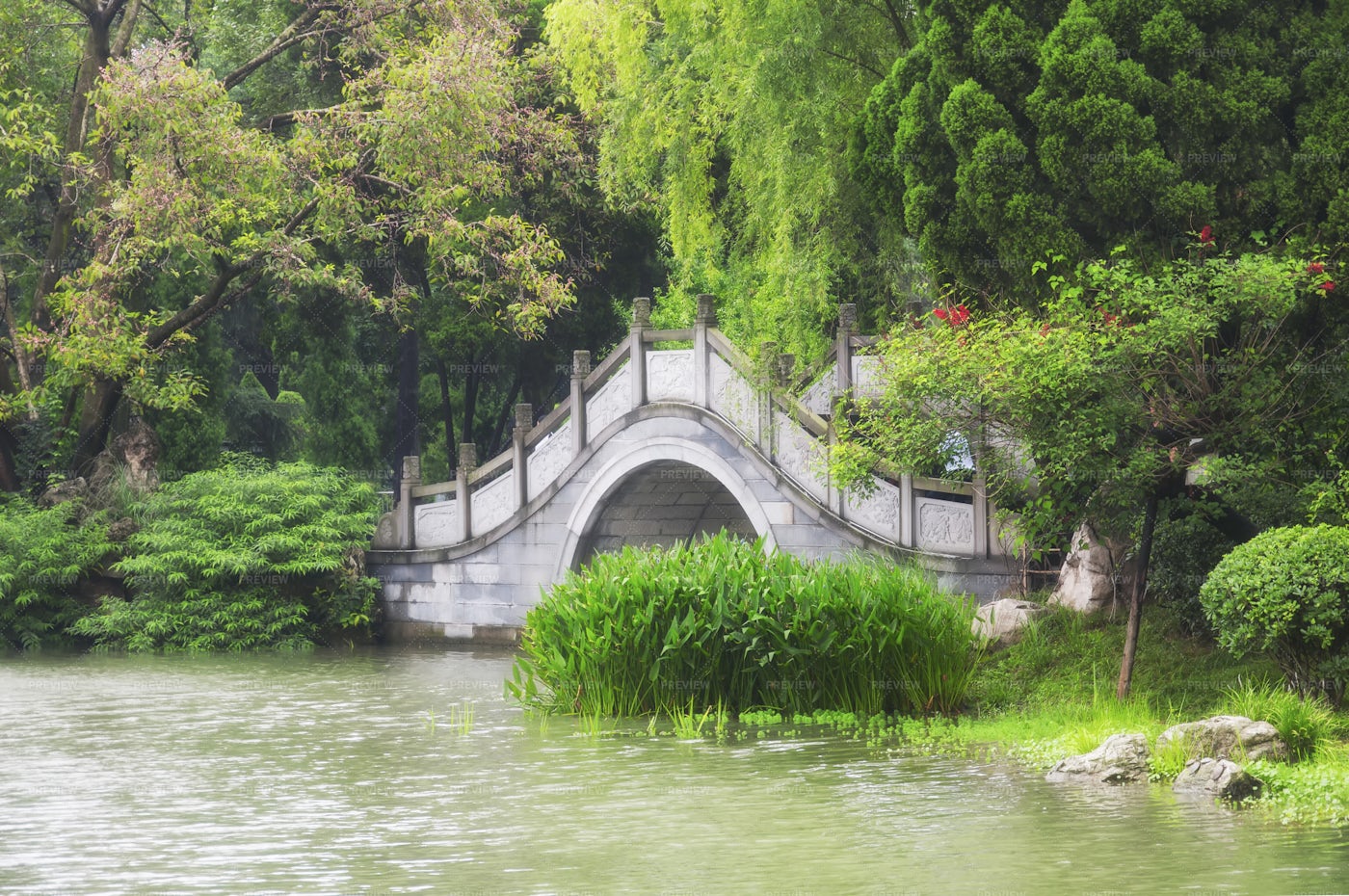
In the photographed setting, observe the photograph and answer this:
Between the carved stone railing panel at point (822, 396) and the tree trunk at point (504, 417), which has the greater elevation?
the tree trunk at point (504, 417)

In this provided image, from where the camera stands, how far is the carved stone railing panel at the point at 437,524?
71.2 ft

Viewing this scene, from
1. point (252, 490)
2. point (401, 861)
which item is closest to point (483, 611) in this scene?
point (252, 490)

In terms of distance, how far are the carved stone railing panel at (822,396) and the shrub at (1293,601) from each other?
7068 millimetres

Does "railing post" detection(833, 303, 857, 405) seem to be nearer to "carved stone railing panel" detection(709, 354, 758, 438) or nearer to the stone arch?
"carved stone railing panel" detection(709, 354, 758, 438)

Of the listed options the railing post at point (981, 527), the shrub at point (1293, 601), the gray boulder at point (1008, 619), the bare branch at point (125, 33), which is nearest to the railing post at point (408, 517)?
the bare branch at point (125, 33)

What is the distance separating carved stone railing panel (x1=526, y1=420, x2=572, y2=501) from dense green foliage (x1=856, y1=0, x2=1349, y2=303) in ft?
26.4

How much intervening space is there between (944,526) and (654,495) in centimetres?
554

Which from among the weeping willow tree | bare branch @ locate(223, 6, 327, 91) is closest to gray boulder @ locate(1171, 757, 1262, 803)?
the weeping willow tree

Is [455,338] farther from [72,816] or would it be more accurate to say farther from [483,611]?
[72,816]

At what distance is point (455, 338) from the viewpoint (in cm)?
2667

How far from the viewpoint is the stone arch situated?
18688 mm

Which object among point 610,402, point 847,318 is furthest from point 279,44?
point 847,318

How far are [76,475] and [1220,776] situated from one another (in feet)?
56.5

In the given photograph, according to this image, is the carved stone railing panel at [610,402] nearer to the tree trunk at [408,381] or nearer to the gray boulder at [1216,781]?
the tree trunk at [408,381]
